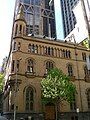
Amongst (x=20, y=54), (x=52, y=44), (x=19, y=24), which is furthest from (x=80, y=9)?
(x=20, y=54)

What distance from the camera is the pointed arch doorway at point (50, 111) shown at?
38875 mm

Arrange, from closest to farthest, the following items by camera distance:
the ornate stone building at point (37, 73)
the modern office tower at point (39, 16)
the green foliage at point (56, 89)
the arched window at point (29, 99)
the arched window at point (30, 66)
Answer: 1. the green foliage at point (56, 89)
2. the ornate stone building at point (37, 73)
3. the arched window at point (29, 99)
4. the arched window at point (30, 66)
5. the modern office tower at point (39, 16)

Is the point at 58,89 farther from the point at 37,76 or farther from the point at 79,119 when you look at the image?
the point at 79,119

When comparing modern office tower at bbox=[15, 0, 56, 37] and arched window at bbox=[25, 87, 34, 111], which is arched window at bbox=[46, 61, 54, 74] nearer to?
arched window at bbox=[25, 87, 34, 111]

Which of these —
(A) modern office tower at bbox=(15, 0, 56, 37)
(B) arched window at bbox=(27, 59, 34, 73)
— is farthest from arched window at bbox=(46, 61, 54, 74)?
(A) modern office tower at bbox=(15, 0, 56, 37)

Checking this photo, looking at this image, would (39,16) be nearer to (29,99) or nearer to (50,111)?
(29,99)

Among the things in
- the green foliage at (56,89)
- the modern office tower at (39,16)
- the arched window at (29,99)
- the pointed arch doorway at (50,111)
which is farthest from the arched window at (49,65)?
the modern office tower at (39,16)

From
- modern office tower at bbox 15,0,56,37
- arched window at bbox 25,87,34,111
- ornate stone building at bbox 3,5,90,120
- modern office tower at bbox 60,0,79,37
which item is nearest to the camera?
ornate stone building at bbox 3,5,90,120

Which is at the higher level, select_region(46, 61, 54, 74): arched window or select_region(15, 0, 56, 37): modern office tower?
select_region(15, 0, 56, 37): modern office tower

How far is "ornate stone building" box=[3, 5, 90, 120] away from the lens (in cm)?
3728

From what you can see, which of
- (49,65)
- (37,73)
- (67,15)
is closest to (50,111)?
(37,73)

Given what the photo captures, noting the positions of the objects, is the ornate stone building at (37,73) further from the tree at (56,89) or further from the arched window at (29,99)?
the tree at (56,89)

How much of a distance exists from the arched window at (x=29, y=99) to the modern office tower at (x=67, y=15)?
288ft

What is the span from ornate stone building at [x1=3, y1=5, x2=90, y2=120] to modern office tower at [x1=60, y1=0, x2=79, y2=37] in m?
76.5
